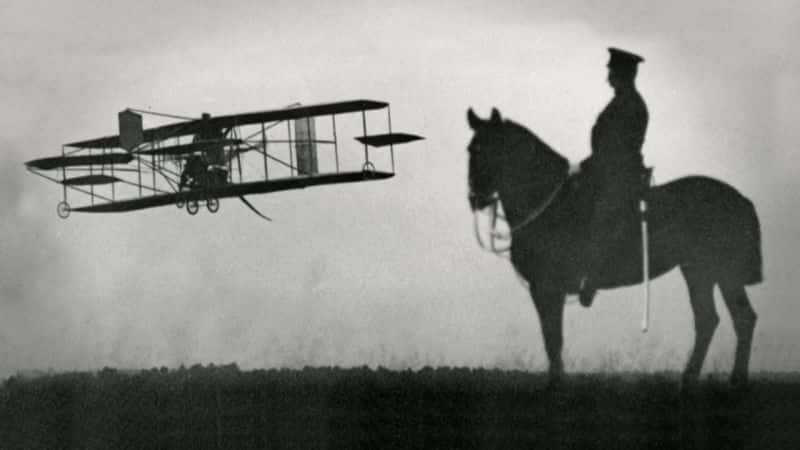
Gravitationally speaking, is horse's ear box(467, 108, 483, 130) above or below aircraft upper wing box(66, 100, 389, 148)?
below

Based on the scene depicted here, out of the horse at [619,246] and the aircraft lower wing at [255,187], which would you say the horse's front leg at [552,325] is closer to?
the horse at [619,246]

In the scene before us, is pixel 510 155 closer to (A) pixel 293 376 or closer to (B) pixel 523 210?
(B) pixel 523 210

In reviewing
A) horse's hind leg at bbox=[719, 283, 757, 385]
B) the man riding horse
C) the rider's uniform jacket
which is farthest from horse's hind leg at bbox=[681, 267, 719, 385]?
the rider's uniform jacket

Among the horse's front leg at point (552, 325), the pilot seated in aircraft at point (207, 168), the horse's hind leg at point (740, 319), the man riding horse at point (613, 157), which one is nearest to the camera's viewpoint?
the horse's front leg at point (552, 325)

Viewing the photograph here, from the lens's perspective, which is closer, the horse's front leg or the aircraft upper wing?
the horse's front leg

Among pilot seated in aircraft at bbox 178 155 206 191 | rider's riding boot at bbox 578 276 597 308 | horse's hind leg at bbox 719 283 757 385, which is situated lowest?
horse's hind leg at bbox 719 283 757 385

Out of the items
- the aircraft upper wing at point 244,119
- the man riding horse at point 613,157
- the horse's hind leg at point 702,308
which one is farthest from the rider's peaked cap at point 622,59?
the aircraft upper wing at point 244,119

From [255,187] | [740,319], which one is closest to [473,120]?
[740,319]

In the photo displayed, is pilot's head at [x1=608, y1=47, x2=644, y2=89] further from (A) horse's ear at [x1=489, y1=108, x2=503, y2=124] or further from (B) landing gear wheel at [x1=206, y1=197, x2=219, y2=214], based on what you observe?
(B) landing gear wheel at [x1=206, y1=197, x2=219, y2=214]
